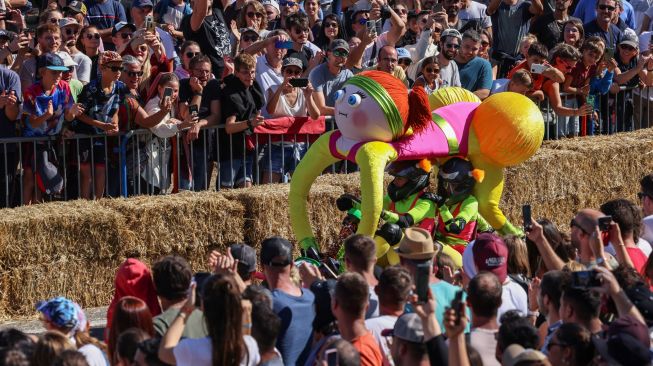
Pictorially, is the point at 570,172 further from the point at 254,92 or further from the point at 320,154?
the point at 320,154

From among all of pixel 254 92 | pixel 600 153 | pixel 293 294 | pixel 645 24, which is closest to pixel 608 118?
pixel 600 153

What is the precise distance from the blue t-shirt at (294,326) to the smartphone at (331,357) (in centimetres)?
104

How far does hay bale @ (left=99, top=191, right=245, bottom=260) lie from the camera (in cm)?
1219

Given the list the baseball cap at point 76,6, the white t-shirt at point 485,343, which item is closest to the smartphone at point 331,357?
the white t-shirt at point 485,343

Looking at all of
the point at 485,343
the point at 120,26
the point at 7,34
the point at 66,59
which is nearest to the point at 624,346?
the point at 485,343

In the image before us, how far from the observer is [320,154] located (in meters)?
11.2

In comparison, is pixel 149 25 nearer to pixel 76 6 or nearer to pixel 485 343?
pixel 76 6

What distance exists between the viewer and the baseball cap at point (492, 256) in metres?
8.81

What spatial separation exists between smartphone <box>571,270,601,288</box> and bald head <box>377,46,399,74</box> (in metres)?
6.86

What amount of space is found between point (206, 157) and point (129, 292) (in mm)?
4849

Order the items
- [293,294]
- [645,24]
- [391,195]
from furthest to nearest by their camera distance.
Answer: [645,24] < [391,195] < [293,294]

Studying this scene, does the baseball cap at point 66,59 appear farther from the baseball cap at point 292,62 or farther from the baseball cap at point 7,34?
the baseball cap at point 292,62

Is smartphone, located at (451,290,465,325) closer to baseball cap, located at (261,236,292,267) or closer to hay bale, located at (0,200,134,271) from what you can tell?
baseball cap, located at (261,236,292,267)

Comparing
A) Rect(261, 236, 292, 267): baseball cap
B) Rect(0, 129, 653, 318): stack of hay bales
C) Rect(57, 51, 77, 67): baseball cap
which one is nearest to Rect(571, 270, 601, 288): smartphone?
Rect(261, 236, 292, 267): baseball cap
